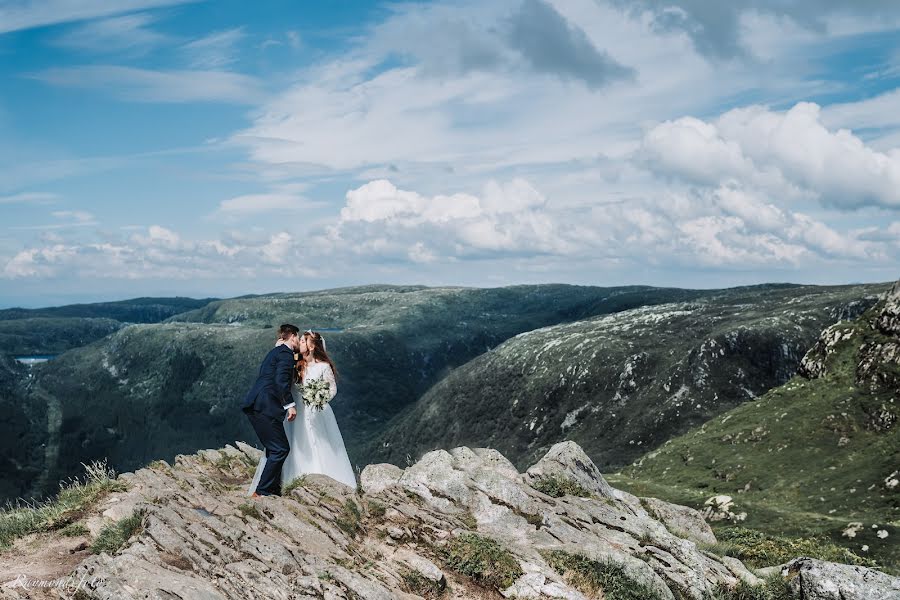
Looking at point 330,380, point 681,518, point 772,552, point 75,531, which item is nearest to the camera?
point 75,531

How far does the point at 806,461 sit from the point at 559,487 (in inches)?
2625

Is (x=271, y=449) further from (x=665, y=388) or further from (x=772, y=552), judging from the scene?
(x=665, y=388)

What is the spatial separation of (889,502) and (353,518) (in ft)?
198

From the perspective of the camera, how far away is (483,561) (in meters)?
17.6

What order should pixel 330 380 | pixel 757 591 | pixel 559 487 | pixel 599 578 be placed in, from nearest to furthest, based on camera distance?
pixel 599 578, pixel 757 591, pixel 330 380, pixel 559 487

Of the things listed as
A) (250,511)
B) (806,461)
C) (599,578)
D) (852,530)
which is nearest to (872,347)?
(806,461)

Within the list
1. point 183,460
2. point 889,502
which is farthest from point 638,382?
point 183,460

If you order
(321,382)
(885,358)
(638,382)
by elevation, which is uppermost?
(321,382)

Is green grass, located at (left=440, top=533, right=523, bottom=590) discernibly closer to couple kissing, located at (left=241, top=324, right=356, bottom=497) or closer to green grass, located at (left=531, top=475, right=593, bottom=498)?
couple kissing, located at (left=241, top=324, right=356, bottom=497)

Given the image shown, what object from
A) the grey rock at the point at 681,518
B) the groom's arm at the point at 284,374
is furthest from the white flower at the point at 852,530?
the groom's arm at the point at 284,374

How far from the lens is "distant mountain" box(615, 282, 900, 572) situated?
5750 centimetres

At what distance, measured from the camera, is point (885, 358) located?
83750mm

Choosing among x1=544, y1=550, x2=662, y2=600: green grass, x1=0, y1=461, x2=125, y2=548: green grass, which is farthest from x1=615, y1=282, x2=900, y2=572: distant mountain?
x1=0, y1=461, x2=125, y2=548: green grass

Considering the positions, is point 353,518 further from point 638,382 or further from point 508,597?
point 638,382
